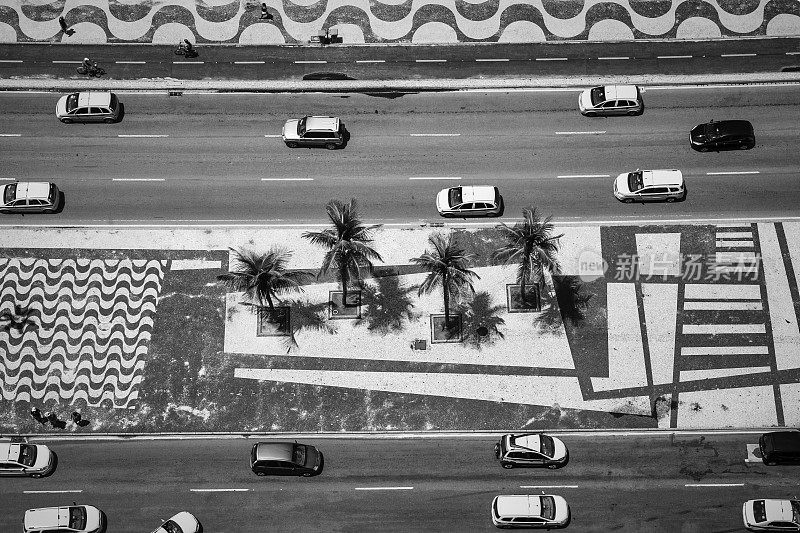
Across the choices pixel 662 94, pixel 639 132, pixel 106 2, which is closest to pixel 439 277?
pixel 639 132

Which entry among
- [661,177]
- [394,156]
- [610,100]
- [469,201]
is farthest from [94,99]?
[661,177]

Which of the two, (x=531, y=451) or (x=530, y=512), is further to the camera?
(x=531, y=451)

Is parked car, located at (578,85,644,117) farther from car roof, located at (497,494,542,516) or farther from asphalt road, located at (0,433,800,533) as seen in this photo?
car roof, located at (497,494,542,516)

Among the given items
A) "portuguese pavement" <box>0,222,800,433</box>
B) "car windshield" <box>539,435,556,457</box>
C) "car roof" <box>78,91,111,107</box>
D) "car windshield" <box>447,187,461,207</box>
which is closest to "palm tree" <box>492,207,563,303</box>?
"portuguese pavement" <box>0,222,800,433</box>

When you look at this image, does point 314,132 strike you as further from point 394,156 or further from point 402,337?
point 402,337

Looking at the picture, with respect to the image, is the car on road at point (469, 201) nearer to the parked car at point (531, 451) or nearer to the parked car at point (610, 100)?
the parked car at point (610, 100)
